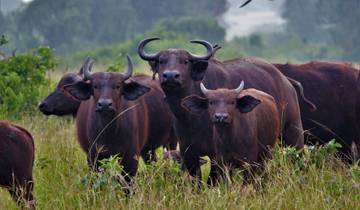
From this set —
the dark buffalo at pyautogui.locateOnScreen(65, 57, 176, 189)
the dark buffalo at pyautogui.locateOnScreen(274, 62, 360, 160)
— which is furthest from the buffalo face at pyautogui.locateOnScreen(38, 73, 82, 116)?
the dark buffalo at pyautogui.locateOnScreen(274, 62, 360, 160)

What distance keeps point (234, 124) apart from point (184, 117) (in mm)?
872

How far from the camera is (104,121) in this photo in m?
10.8

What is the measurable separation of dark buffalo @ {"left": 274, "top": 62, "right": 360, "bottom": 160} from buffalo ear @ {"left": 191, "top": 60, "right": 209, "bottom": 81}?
2577 mm

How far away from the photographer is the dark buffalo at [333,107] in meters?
13.1

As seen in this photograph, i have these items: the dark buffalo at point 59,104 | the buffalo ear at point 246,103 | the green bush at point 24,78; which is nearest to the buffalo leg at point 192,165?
the buffalo ear at point 246,103

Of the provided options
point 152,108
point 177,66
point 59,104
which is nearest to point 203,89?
point 177,66

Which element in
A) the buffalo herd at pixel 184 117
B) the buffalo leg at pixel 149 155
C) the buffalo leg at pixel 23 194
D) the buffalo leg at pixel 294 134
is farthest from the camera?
the buffalo leg at pixel 149 155

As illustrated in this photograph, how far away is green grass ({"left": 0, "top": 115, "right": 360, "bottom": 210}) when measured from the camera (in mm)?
9172

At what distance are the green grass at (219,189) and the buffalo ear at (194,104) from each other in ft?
2.20

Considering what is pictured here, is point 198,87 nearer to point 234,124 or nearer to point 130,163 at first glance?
point 234,124

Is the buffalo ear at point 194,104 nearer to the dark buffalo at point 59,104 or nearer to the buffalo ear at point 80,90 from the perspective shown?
the buffalo ear at point 80,90

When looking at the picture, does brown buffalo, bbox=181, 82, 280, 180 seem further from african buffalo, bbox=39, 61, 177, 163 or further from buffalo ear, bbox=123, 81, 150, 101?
african buffalo, bbox=39, 61, 177, 163

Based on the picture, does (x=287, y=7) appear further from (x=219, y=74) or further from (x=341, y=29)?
(x=219, y=74)

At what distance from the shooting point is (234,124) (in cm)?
1035
